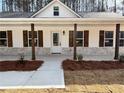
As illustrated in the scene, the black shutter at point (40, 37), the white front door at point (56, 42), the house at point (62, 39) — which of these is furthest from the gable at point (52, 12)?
the black shutter at point (40, 37)

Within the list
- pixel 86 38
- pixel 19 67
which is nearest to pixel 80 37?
pixel 86 38

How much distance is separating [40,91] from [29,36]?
450 inches

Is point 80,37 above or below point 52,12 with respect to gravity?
below

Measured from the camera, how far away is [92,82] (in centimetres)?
967

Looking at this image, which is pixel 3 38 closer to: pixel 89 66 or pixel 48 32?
pixel 48 32

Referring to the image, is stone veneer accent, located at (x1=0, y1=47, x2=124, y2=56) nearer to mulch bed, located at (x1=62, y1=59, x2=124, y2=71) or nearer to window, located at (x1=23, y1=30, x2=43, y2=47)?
window, located at (x1=23, y1=30, x2=43, y2=47)

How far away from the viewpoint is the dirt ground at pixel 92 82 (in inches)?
331

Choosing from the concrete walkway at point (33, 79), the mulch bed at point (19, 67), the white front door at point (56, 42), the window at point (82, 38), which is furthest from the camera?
the white front door at point (56, 42)

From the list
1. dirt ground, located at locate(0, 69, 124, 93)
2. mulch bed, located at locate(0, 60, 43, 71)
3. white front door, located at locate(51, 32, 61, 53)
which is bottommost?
dirt ground, located at locate(0, 69, 124, 93)

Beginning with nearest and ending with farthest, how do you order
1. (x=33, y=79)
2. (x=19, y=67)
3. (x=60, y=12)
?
(x=33, y=79), (x=19, y=67), (x=60, y=12)

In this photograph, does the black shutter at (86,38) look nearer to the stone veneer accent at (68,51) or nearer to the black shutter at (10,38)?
the stone veneer accent at (68,51)

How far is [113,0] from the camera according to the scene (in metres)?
45.2

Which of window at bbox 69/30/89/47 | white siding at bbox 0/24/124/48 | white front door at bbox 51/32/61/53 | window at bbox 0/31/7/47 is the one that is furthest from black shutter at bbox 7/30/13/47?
window at bbox 69/30/89/47

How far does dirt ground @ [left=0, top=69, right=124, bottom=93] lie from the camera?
331 inches
